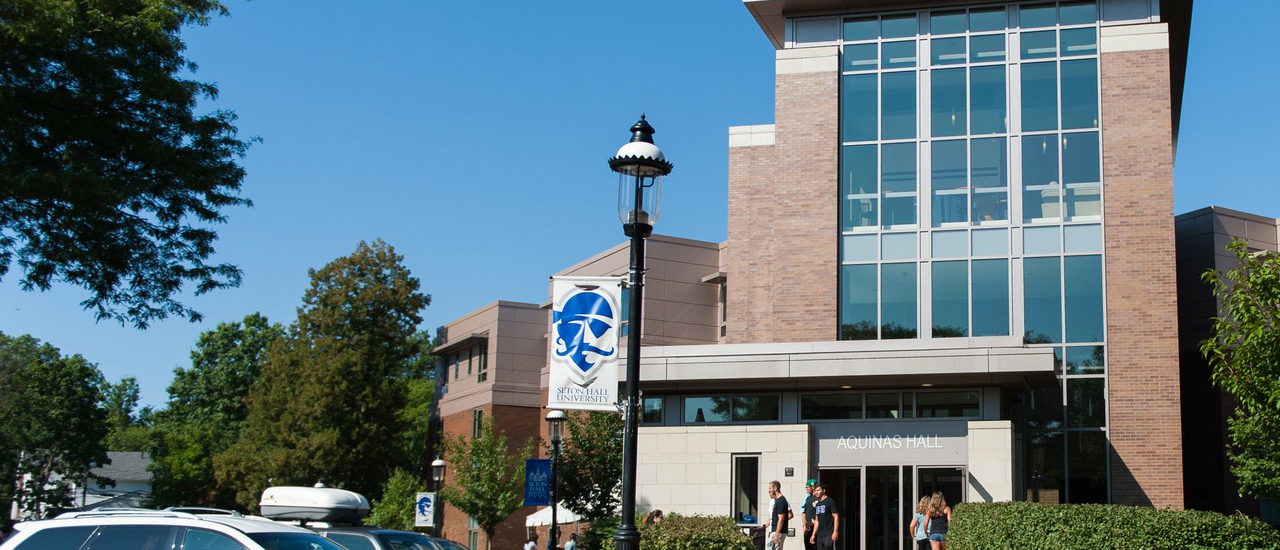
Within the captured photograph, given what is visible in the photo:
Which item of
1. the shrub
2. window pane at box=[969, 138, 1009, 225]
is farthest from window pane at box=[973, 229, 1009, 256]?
the shrub

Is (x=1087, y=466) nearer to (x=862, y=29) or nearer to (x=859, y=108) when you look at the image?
(x=859, y=108)

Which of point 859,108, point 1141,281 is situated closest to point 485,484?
point 859,108

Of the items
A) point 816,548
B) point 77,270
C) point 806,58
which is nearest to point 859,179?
point 806,58

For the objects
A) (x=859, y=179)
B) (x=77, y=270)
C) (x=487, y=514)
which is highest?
(x=859, y=179)

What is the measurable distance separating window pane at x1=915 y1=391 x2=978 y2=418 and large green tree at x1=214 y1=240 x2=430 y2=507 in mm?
28063

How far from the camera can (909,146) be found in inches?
1248

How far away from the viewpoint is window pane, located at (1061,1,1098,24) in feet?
102

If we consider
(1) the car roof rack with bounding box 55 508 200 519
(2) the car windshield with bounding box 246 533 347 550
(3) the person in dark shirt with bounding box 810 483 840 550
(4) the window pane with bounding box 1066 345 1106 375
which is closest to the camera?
(2) the car windshield with bounding box 246 533 347 550

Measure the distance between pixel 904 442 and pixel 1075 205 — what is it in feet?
27.7

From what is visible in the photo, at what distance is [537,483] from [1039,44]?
55.3 ft

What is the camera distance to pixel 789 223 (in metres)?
32.0

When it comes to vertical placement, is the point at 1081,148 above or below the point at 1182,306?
above

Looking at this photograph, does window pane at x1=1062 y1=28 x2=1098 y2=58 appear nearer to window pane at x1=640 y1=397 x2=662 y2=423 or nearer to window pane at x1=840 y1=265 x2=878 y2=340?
window pane at x1=840 y1=265 x2=878 y2=340

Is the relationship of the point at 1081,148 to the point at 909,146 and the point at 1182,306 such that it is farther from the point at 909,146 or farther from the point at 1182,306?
the point at 1182,306
